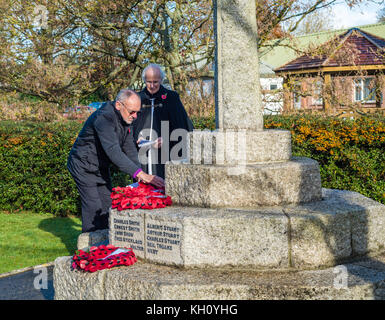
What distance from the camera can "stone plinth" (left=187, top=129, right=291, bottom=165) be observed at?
3.77 metres

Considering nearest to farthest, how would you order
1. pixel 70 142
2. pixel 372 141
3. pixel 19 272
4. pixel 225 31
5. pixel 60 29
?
1. pixel 225 31
2. pixel 19 272
3. pixel 372 141
4. pixel 70 142
5. pixel 60 29

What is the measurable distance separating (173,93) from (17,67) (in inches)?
286

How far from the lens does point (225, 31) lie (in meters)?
3.94

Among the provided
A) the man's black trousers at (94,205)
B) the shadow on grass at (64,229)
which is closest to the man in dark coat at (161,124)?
the man's black trousers at (94,205)

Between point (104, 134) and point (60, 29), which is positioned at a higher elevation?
point (60, 29)

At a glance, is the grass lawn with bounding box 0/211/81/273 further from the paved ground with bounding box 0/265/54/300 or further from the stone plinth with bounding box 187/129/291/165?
the stone plinth with bounding box 187/129/291/165

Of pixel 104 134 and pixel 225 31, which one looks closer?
pixel 225 31

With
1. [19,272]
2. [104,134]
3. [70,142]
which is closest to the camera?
[104,134]

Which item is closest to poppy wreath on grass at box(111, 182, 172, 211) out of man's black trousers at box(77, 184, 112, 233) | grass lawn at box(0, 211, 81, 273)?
man's black trousers at box(77, 184, 112, 233)

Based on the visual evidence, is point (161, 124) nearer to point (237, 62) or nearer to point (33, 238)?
point (237, 62)

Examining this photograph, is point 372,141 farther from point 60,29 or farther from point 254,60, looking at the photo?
point 60,29

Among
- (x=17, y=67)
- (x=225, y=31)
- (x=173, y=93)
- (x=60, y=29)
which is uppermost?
(x=60, y=29)

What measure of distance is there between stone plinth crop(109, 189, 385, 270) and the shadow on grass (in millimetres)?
3023
